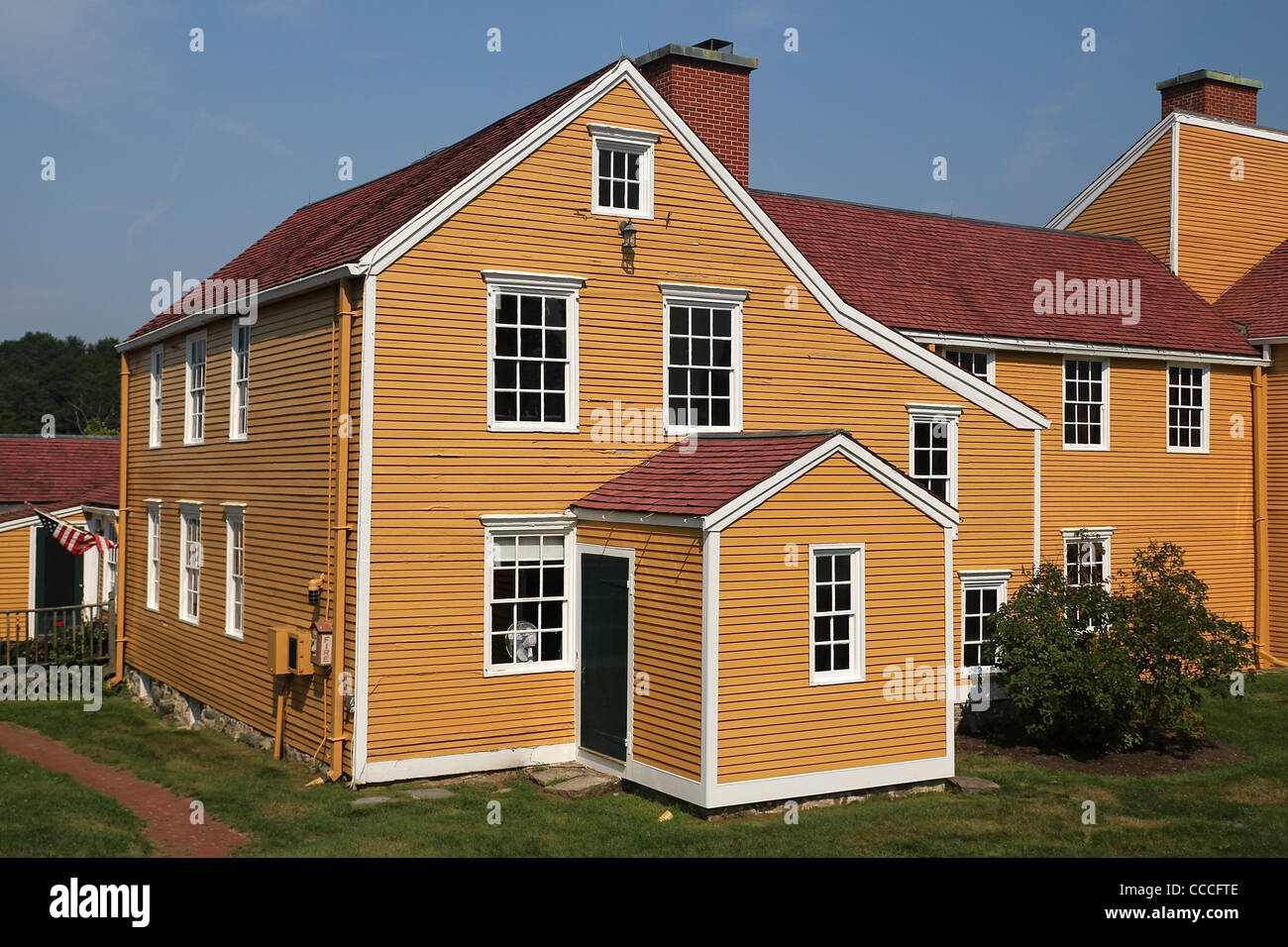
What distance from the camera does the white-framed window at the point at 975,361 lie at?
74.4 feet

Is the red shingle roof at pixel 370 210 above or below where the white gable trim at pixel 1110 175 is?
below

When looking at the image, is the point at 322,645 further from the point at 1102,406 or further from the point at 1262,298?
the point at 1262,298

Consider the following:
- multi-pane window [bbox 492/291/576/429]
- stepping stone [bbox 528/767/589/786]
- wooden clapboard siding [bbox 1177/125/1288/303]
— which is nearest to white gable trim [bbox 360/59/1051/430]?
multi-pane window [bbox 492/291/576/429]

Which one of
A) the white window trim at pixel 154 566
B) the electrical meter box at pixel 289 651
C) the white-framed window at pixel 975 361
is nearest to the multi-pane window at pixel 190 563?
the white window trim at pixel 154 566

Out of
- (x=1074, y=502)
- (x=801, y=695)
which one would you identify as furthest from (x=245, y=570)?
(x=1074, y=502)

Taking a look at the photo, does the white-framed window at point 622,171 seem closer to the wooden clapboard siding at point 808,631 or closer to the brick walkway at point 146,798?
the wooden clapboard siding at point 808,631

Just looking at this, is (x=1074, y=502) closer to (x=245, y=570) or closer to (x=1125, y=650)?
Answer: (x=1125, y=650)

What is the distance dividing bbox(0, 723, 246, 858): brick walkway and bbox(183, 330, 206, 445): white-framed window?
536cm

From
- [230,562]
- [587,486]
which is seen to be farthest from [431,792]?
[230,562]

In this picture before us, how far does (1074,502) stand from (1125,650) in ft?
18.9

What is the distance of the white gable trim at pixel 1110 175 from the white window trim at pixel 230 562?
20798 mm

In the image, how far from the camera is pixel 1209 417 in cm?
2552

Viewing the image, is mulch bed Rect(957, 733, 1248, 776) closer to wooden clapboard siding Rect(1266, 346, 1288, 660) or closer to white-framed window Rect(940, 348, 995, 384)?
white-framed window Rect(940, 348, 995, 384)

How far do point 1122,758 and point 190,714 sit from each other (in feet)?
47.8
